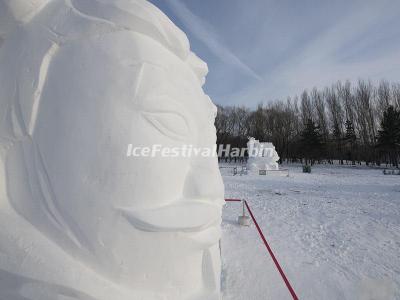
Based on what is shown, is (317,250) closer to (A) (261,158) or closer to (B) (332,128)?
(A) (261,158)

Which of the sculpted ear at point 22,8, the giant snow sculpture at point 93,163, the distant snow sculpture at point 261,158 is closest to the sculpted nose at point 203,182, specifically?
the giant snow sculpture at point 93,163

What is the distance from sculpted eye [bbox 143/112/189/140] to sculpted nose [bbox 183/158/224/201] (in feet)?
0.83

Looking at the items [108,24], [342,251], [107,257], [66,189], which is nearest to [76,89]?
[108,24]

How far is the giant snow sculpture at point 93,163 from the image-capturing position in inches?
57.1

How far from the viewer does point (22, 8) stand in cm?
160

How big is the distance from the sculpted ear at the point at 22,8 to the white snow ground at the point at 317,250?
316cm

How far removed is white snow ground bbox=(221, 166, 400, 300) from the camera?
3.12 meters

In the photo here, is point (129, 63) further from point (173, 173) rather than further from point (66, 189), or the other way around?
point (66, 189)

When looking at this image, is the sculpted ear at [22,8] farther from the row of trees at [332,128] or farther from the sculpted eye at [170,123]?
the row of trees at [332,128]

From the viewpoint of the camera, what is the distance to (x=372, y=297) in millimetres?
3014

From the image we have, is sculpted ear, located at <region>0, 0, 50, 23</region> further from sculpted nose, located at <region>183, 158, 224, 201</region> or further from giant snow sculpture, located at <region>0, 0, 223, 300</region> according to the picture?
sculpted nose, located at <region>183, 158, 224, 201</region>

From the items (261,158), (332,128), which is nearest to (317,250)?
(261,158)

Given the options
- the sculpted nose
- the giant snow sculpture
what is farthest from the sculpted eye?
the sculpted nose

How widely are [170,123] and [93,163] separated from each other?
53 centimetres
